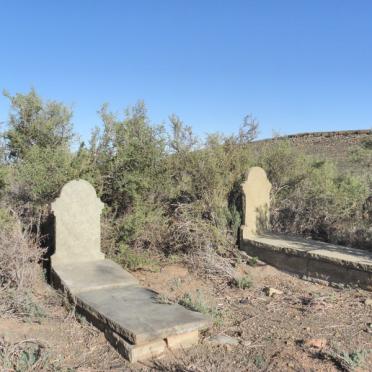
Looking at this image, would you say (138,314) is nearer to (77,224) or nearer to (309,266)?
(77,224)

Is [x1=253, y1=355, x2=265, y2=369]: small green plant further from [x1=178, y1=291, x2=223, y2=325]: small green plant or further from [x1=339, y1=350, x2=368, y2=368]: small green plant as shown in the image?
[x1=178, y1=291, x2=223, y2=325]: small green plant

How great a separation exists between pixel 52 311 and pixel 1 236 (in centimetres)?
132

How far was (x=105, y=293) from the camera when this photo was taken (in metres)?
4.68

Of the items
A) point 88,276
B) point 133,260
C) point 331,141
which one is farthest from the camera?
point 331,141

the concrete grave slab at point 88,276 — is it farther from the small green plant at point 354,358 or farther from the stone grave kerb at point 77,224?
the small green plant at point 354,358

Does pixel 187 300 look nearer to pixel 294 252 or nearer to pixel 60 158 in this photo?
pixel 294 252

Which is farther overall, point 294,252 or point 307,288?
point 294,252

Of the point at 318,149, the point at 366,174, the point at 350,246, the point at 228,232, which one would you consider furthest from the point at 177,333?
the point at 318,149

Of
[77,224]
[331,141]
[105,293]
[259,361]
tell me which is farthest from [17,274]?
[331,141]

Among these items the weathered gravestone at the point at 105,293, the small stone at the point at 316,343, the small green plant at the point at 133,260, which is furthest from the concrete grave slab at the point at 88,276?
the small stone at the point at 316,343

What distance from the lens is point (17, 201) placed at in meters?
6.75

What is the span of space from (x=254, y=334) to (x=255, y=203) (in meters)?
3.68

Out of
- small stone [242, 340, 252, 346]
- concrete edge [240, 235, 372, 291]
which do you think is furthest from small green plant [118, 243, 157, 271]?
small stone [242, 340, 252, 346]

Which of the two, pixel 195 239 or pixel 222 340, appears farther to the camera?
pixel 195 239
